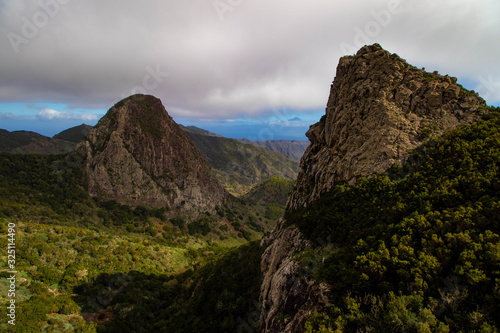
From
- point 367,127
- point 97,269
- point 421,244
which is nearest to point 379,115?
point 367,127

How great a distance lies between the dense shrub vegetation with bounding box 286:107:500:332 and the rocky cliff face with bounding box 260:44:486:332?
200 cm

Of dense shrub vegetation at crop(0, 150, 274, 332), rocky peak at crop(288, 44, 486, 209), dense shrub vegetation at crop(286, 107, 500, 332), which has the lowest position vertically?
dense shrub vegetation at crop(0, 150, 274, 332)

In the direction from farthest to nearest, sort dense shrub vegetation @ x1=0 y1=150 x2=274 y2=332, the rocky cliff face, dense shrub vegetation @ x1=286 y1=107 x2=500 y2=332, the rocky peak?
dense shrub vegetation @ x1=0 y1=150 x2=274 y2=332 < the rocky peak < the rocky cliff face < dense shrub vegetation @ x1=286 y1=107 x2=500 y2=332

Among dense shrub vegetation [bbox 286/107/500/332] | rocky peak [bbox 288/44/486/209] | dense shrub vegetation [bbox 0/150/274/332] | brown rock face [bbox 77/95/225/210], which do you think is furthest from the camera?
brown rock face [bbox 77/95/225/210]

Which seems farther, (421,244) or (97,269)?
(97,269)

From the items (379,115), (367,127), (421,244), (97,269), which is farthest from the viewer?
(97,269)

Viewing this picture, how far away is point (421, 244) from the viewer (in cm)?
1530

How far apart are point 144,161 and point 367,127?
12167cm

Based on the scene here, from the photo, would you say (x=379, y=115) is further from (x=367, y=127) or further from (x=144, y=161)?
(x=144, y=161)

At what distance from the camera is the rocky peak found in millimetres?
25672

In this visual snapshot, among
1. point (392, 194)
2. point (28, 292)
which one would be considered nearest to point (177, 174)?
point (28, 292)

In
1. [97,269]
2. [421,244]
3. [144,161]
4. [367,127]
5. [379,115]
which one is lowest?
[97,269]

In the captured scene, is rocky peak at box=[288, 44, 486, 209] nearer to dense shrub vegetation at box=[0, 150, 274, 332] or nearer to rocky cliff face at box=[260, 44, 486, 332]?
rocky cliff face at box=[260, 44, 486, 332]

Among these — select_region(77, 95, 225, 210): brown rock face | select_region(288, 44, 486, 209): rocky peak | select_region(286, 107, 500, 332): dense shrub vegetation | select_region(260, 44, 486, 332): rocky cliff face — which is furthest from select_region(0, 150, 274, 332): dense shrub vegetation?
select_region(288, 44, 486, 209): rocky peak
